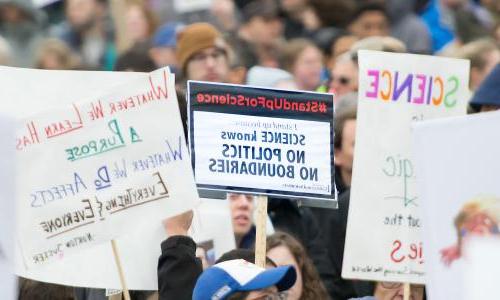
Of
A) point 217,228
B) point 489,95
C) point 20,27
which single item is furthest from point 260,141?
point 20,27

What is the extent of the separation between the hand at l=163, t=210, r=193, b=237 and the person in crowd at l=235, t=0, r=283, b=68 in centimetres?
650

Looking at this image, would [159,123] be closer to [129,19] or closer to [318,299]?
[318,299]

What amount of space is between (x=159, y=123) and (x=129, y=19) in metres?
8.05

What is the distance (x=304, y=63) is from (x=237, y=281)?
769 cm

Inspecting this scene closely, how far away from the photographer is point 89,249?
7.99 metres

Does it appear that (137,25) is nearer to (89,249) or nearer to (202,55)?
(202,55)

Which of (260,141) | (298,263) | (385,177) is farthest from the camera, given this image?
(298,263)

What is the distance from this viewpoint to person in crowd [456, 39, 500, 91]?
12.0m

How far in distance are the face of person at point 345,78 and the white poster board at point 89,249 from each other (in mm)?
3516

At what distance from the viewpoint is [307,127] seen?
8.22 m

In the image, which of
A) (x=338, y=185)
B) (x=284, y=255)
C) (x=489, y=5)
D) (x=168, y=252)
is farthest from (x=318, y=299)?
(x=489, y=5)

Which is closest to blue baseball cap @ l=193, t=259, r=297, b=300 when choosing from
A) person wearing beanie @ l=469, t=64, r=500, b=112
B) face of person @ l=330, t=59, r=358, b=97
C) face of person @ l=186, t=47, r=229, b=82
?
person wearing beanie @ l=469, t=64, r=500, b=112

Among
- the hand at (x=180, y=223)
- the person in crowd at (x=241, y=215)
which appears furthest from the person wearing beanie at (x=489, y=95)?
the hand at (x=180, y=223)

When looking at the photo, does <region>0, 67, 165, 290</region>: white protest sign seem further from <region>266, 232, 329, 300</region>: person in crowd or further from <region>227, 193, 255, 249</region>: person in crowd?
<region>227, 193, 255, 249</region>: person in crowd
